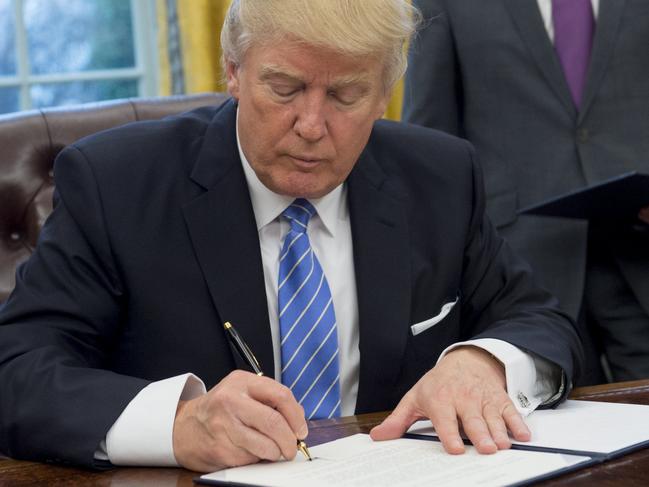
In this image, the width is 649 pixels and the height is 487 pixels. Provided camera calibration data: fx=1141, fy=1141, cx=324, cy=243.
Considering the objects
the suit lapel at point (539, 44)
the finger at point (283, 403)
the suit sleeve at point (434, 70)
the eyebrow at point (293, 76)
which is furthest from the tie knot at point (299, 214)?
the suit lapel at point (539, 44)

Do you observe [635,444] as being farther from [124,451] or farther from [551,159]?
[551,159]

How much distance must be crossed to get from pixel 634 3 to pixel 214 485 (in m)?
1.83

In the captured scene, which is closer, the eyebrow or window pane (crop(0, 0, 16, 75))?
the eyebrow

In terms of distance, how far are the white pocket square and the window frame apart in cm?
236

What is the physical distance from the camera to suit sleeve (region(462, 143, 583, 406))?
202cm

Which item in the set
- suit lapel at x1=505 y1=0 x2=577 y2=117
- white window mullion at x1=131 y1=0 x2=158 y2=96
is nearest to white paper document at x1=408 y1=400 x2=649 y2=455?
suit lapel at x1=505 y1=0 x2=577 y2=117

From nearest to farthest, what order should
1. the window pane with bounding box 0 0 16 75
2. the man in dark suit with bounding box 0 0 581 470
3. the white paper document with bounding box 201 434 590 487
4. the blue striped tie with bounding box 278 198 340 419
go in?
the white paper document with bounding box 201 434 590 487 → the man in dark suit with bounding box 0 0 581 470 → the blue striped tie with bounding box 278 198 340 419 → the window pane with bounding box 0 0 16 75

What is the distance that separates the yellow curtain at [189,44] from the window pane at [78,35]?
0.34 meters

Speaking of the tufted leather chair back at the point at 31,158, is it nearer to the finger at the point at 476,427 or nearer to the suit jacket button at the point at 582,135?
the suit jacket button at the point at 582,135

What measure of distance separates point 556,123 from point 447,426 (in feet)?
4.66

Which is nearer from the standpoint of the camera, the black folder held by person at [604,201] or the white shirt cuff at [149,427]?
the white shirt cuff at [149,427]

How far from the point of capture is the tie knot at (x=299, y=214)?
6.52 feet

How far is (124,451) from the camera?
151 centimetres

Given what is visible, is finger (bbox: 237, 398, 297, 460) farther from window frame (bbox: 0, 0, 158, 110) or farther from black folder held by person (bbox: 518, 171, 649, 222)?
window frame (bbox: 0, 0, 158, 110)
